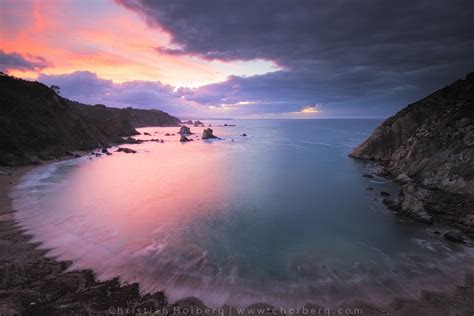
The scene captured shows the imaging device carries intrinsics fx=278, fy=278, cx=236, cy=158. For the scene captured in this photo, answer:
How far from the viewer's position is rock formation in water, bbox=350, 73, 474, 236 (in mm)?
23156

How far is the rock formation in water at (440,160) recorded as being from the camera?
912 inches

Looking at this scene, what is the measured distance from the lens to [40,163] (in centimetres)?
4662

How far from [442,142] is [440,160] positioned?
295cm

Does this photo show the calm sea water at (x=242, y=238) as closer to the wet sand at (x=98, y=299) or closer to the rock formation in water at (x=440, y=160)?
the wet sand at (x=98, y=299)

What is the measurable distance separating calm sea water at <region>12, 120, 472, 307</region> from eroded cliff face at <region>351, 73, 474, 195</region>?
4980 millimetres

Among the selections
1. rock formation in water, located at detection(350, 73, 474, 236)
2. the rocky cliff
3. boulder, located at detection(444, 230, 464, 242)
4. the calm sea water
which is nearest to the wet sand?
the calm sea water

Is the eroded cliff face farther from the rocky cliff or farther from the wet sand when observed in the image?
the rocky cliff

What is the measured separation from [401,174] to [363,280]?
87.7 ft

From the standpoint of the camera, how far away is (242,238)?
1994cm

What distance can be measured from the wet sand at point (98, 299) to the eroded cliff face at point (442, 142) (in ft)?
58.8

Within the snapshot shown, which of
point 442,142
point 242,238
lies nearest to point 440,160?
point 442,142

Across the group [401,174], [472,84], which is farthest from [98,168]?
[472,84]

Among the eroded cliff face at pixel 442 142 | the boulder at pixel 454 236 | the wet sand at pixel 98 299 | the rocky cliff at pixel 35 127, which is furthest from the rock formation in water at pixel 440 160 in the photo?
the rocky cliff at pixel 35 127

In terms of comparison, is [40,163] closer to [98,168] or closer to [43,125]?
[98,168]
